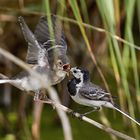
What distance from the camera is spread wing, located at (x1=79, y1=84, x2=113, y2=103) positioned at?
1.62 metres

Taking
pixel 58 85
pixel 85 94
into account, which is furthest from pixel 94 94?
pixel 58 85

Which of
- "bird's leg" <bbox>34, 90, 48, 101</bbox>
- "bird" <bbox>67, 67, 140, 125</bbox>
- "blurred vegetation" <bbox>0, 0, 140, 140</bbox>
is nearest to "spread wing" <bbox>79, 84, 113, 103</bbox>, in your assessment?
"bird" <bbox>67, 67, 140, 125</bbox>

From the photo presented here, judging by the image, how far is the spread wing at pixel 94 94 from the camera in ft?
5.30

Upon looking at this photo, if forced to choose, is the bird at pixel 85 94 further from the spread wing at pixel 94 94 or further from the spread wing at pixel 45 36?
the spread wing at pixel 45 36

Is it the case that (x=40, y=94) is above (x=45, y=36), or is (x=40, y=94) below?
below

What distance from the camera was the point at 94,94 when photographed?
5.37ft

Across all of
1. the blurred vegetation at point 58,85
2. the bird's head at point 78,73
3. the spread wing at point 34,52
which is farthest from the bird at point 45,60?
the blurred vegetation at point 58,85

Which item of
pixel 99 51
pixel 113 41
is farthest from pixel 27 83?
pixel 99 51

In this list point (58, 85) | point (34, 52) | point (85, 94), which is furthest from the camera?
point (58, 85)

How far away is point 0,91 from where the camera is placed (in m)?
3.14

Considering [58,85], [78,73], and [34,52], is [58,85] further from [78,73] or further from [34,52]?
[34,52]

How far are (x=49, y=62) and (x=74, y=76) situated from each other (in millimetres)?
147

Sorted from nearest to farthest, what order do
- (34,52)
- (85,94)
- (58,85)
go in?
(34,52)
(85,94)
(58,85)

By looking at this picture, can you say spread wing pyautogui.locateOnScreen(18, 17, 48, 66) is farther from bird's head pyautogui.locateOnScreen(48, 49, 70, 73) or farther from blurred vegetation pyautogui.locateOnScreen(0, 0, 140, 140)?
blurred vegetation pyautogui.locateOnScreen(0, 0, 140, 140)
